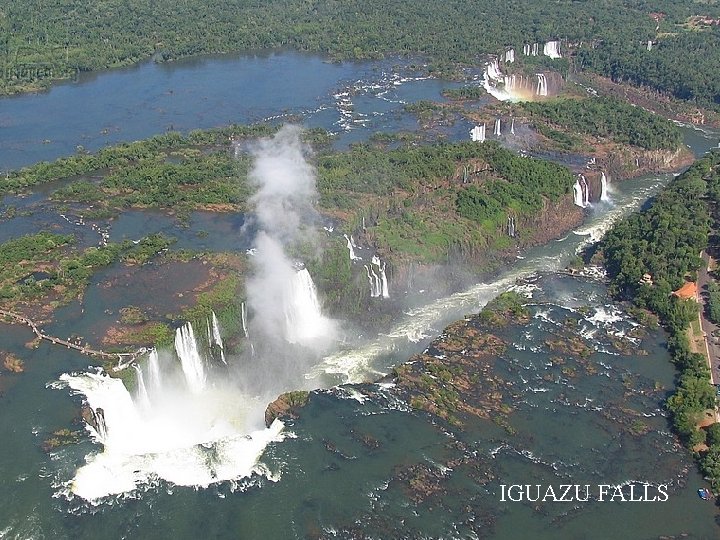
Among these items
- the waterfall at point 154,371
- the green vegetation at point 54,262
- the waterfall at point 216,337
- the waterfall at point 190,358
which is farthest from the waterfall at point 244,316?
the green vegetation at point 54,262

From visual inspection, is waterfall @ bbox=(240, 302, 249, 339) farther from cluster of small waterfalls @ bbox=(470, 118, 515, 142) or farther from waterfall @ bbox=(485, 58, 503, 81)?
waterfall @ bbox=(485, 58, 503, 81)

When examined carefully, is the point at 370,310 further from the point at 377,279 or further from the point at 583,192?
the point at 583,192

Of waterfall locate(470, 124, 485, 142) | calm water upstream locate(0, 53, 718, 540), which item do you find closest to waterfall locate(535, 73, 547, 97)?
waterfall locate(470, 124, 485, 142)

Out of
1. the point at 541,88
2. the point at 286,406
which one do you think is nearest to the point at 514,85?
the point at 541,88

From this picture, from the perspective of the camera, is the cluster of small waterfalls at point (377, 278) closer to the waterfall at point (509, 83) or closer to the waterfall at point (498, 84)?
the waterfall at point (498, 84)

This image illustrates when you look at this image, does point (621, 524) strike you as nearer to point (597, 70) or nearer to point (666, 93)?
point (666, 93)

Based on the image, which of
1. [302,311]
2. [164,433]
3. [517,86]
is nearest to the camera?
[164,433]
